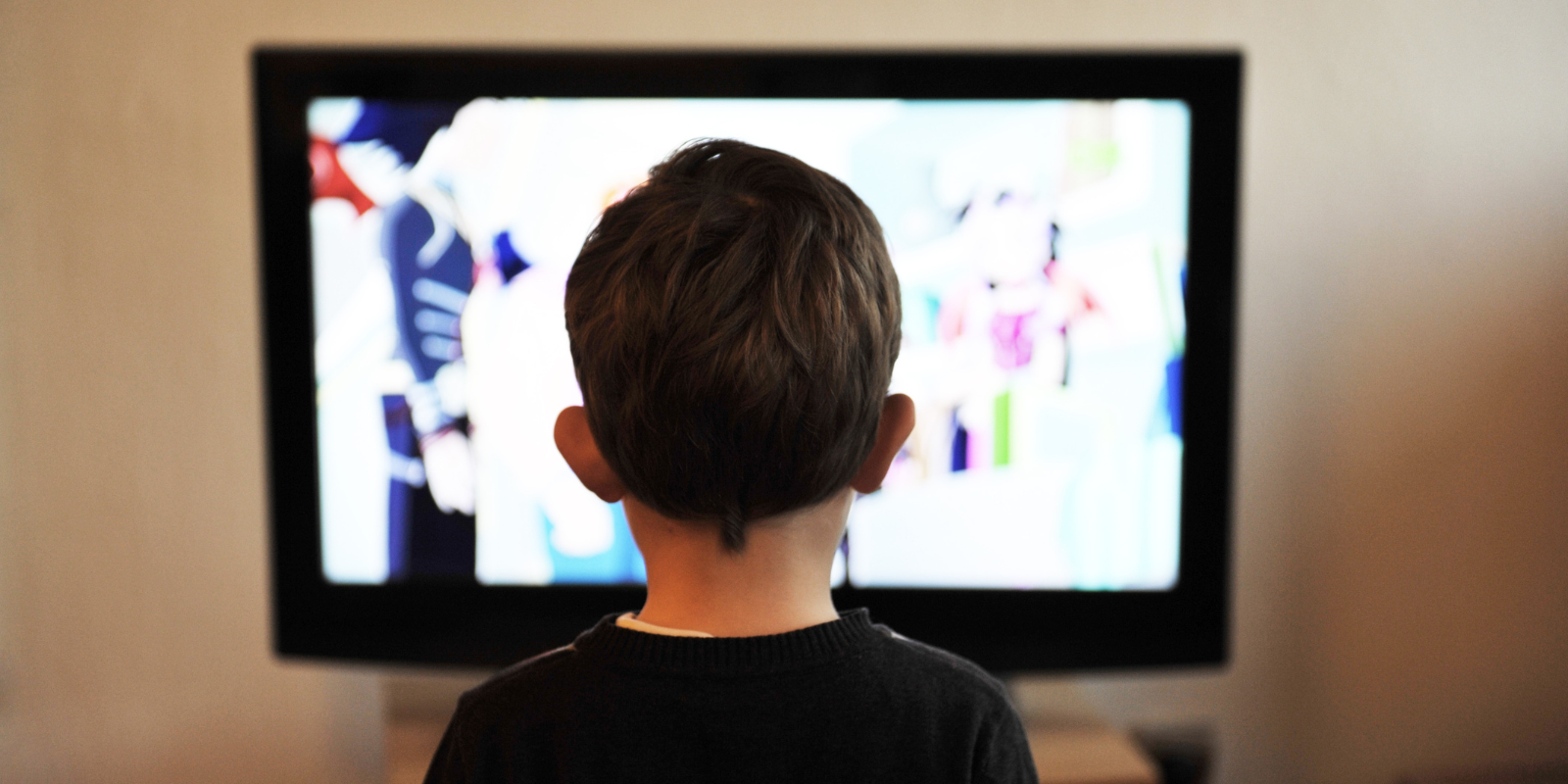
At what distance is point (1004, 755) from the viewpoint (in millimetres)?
581

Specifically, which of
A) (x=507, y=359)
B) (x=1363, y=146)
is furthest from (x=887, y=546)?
(x=1363, y=146)

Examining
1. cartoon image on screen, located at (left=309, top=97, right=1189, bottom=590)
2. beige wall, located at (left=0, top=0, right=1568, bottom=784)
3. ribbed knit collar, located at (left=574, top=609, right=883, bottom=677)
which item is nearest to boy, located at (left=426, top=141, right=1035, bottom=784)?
ribbed knit collar, located at (left=574, top=609, right=883, bottom=677)

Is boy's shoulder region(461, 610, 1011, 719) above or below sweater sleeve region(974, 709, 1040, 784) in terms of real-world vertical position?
above

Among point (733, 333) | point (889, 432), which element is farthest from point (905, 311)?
point (733, 333)

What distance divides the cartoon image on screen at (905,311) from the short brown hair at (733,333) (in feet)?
1.99

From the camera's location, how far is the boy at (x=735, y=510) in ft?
1.79

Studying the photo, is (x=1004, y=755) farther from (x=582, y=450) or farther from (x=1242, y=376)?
(x=1242, y=376)

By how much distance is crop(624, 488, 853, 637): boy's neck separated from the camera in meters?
0.58

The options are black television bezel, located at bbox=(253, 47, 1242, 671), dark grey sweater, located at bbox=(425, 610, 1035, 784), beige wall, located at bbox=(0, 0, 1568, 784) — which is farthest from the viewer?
beige wall, located at bbox=(0, 0, 1568, 784)

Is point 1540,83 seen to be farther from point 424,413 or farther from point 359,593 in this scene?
point 359,593

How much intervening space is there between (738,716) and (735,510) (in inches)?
4.7

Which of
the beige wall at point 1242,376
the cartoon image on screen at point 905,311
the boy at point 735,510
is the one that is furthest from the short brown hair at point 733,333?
the beige wall at point 1242,376

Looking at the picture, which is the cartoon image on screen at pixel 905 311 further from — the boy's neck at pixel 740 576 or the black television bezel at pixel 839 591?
the boy's neck at pixel 740 576

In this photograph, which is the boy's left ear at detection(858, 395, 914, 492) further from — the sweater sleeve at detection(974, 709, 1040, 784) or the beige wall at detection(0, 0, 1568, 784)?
the beige wall at detection(0, 0, 1568, 784)
